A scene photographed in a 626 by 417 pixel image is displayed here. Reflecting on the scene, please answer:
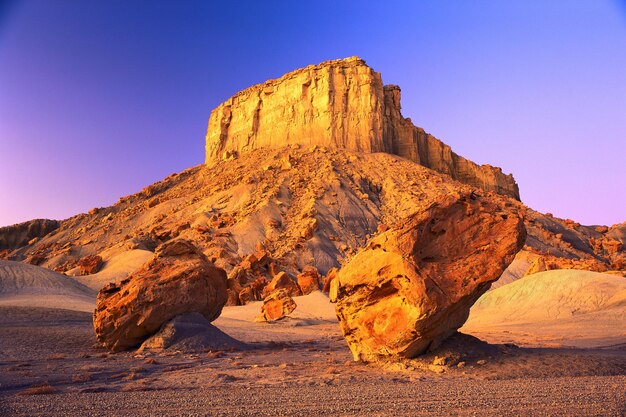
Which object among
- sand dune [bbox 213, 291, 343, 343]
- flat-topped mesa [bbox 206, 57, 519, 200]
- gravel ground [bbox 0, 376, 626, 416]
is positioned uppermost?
flat-topped mesa [bbox 206, 57, 519, 200]

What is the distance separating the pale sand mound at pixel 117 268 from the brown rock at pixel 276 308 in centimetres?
1431

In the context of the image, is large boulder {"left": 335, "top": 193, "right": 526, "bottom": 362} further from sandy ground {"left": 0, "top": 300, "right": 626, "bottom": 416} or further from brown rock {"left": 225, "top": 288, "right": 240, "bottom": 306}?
brown rock {"left": 225, "top": 288, "right": 240, "bottom": 306}

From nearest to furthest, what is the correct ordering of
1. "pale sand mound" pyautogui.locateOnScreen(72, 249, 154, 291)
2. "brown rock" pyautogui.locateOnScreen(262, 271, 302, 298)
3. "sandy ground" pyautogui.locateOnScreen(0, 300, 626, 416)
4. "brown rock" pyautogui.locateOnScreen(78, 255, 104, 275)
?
"sandy ground" pyautogui.locateOnScreen(0, 300, 626, 416), "brown rock" pyautogui.locateOnScreen(262, 271, 302, 298), "pale sand mound" pyautogui.locateOnScreen(72, 249, 154, 291), "brown rock" pyautogui.locateOnScreen(78, 255, 104, 275)

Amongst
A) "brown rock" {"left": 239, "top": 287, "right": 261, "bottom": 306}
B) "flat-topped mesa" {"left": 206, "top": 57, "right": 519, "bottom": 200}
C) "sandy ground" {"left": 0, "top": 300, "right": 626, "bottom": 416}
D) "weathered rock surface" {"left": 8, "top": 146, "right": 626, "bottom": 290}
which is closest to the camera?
"sandy ground" {"left": 0, "top": 300, "right": 626, "bottom": 416}

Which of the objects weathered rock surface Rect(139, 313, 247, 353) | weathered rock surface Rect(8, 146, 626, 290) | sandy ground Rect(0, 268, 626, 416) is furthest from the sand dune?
weathered rock surface Rect(8, 146, 626, 290)

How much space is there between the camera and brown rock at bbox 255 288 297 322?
2520 centimetres

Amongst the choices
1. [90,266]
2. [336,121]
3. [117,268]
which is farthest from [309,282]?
[336,121]

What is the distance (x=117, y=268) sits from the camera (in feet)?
124

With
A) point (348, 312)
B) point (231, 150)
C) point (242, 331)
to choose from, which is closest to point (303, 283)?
point (242, 331)

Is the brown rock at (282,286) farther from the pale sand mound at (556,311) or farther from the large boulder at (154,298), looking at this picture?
the large boulder at (154,298)

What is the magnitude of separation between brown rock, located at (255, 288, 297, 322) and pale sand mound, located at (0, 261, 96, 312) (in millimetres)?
8637

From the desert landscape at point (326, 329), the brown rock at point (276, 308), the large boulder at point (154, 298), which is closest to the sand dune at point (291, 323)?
the desert landscape at point (326, 329)

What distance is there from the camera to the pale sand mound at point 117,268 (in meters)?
35.8

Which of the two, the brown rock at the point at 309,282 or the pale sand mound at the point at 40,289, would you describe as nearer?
the pale sand mound at the point at 40,289
